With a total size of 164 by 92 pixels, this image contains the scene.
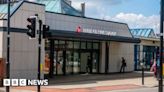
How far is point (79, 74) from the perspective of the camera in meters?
42.3

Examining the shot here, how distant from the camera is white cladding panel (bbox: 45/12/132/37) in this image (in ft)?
118

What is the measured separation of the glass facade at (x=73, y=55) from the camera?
3924 cm

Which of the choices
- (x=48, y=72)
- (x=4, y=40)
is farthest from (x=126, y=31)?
(x=4, y=40)

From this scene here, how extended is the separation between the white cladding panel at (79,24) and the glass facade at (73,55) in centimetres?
201

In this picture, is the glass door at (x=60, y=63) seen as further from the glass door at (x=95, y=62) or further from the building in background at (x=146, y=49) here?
the building in background at (x=146, y=49)

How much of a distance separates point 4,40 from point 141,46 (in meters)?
28.1

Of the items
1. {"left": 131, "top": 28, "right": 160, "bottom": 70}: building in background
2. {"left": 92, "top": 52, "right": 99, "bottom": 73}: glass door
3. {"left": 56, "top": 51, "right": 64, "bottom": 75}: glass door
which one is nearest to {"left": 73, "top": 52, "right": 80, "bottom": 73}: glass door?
{"left": 56, "top": 51, "right": 64, "bottom": 75}: glass door

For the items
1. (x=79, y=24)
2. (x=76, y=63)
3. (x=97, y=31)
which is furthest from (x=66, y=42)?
(x=97, y=31)

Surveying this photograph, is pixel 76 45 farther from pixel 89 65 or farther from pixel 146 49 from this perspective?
pixel 146 49

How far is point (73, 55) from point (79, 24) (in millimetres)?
Result: 3591

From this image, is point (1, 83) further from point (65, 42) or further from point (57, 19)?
point (65, 42)

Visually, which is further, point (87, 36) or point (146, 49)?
point (146, 49)

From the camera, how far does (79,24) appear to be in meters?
39.4

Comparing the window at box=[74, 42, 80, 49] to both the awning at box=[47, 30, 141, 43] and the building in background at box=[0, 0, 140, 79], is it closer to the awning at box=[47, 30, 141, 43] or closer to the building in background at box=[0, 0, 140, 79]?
the building in background at box=[0, 0, 140, 79]
